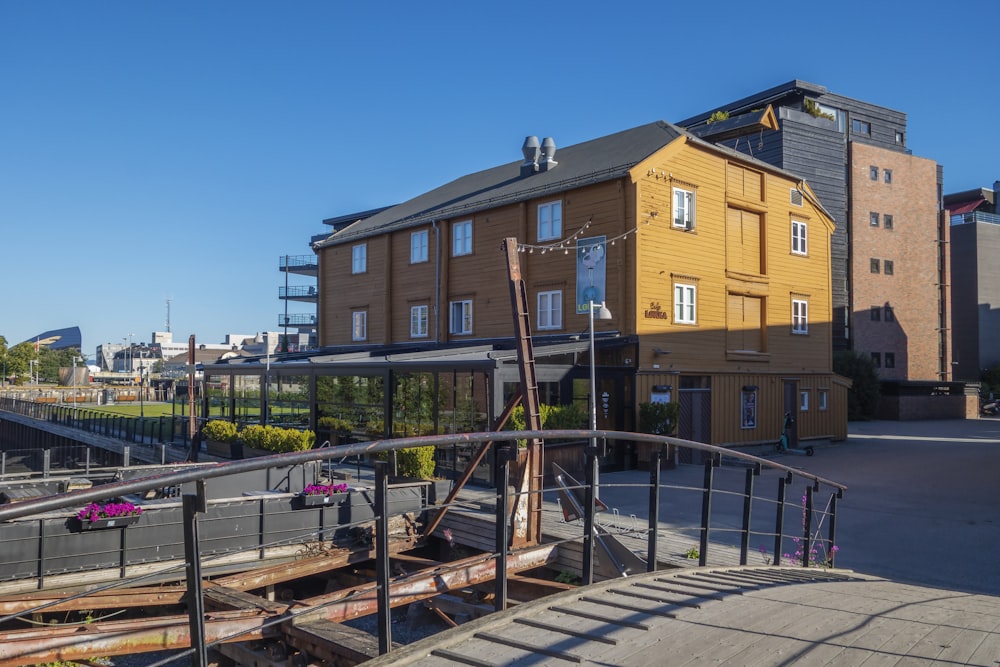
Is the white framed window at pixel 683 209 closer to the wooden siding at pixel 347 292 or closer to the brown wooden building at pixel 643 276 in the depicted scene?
the brown wooden building at pixel 643 276

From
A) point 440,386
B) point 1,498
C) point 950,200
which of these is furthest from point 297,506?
point 950,200

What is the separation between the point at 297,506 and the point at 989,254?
5896 centimetres

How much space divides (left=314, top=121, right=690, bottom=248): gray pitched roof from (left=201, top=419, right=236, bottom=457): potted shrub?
34.3 ft

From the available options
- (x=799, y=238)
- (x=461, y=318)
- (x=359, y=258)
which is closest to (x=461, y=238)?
(x=461, y=318)

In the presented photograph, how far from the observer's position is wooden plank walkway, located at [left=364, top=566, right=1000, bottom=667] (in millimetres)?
3963

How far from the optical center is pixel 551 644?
4.12 m

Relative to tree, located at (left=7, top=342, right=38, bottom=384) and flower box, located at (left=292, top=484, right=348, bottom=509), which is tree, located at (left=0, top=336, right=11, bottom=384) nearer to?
tree, located at (left=7, top=342, right=38, bottom=384)

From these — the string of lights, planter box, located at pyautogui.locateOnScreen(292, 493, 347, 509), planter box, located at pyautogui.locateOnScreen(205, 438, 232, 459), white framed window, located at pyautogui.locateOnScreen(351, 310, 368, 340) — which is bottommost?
planter box, located at pyautogui.locateOnScreen(205, 438, 232, 459)

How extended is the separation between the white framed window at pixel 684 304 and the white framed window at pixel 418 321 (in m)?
9.58

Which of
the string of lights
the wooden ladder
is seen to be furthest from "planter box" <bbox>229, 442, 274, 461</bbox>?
the wooden ladder

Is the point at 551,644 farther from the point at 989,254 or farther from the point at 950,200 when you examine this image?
the point at 950,200

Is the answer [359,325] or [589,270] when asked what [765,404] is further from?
[359,325]

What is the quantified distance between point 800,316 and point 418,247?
562 inches

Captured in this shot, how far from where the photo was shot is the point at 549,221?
2466 cm
